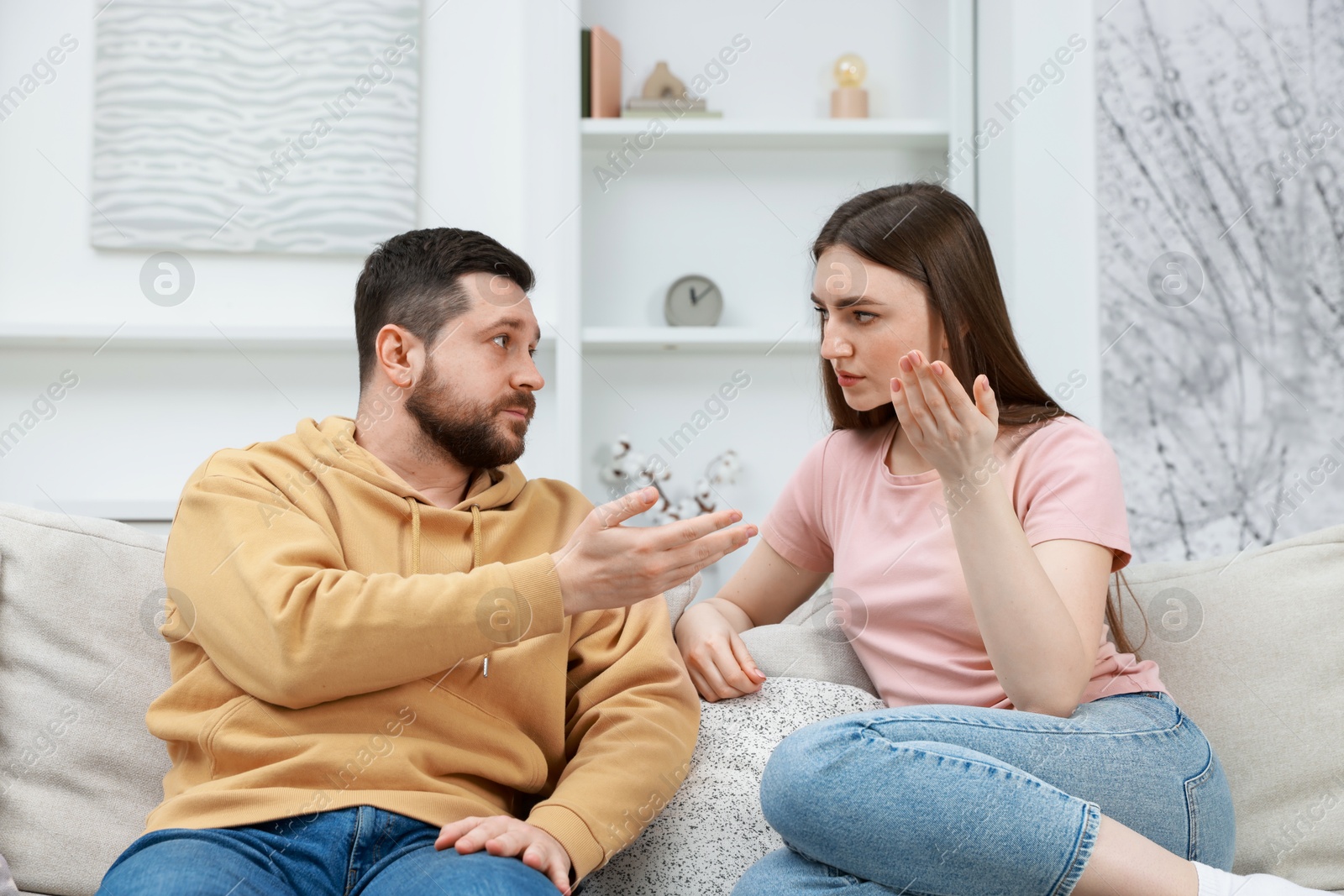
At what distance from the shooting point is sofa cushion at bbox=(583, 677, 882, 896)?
121 centimetres

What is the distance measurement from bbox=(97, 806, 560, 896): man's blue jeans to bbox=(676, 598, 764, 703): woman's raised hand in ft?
1.31

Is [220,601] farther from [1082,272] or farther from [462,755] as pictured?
[1082,272]

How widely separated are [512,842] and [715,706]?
0.38 metres

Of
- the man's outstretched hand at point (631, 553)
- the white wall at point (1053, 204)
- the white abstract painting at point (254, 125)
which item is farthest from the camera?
the white abstract painting at point (254, 125)

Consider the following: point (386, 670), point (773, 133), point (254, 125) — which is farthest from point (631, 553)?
point (254, 125)

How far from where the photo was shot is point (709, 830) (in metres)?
1.22

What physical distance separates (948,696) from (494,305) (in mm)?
777

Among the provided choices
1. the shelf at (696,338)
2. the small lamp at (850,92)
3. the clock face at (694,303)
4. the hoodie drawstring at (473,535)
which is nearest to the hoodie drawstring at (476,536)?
the hoodie drawstring at (473,535)

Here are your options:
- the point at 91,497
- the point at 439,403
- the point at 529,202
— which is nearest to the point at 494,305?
the point at 439,403

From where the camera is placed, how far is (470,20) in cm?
287

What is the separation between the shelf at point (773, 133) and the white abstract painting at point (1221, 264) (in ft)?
1.60

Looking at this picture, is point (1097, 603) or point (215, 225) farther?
point (215, 225)

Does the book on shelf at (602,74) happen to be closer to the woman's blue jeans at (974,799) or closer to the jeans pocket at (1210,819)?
the woman's blue jeans at (974,799)

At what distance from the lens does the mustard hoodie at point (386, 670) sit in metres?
1.07
